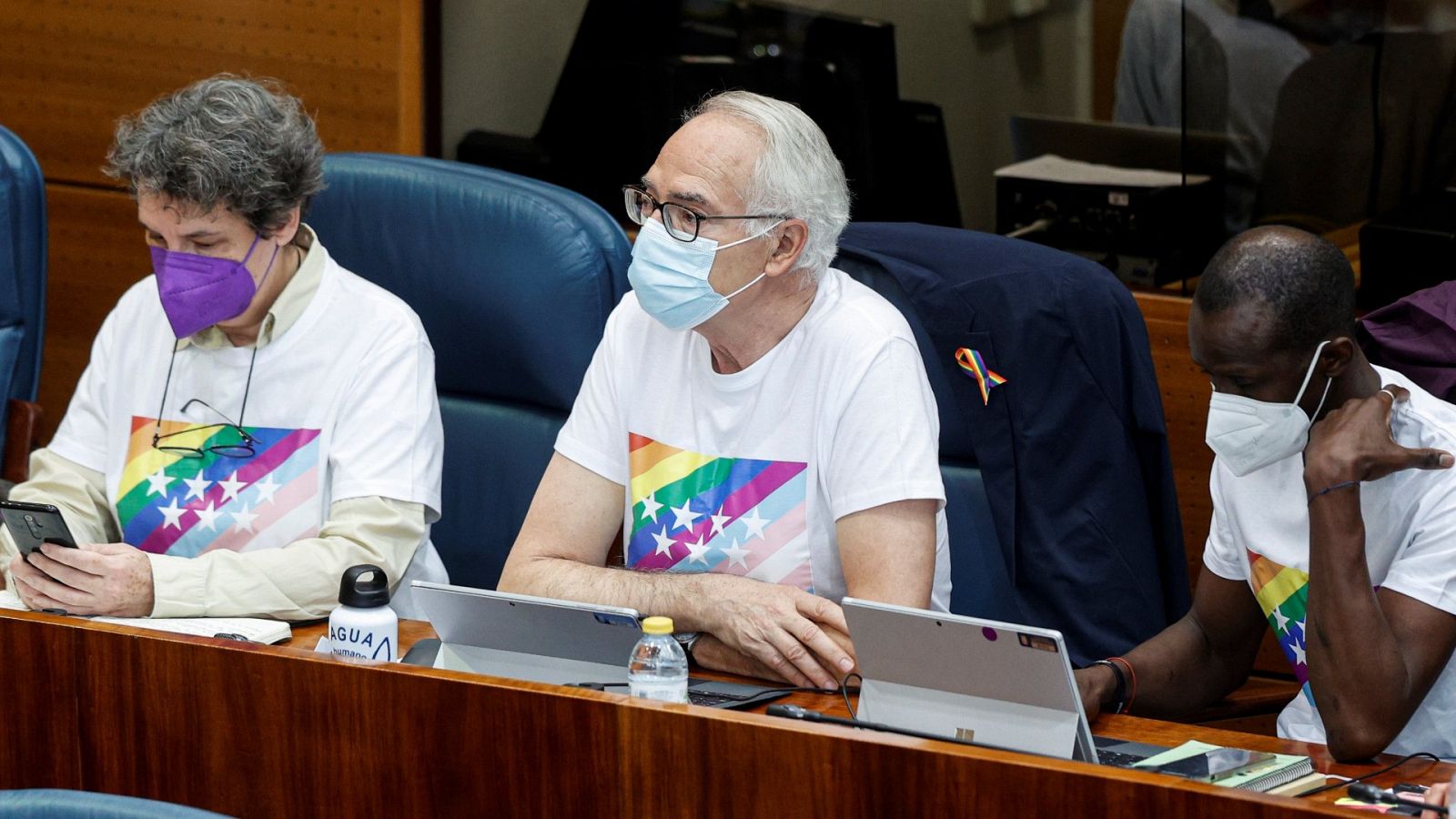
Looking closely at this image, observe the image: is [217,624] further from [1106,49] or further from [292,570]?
[1106,49]

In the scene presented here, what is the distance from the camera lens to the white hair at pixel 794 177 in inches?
80.3

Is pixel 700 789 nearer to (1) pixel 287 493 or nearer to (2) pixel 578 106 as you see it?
(1) pixel 287 493

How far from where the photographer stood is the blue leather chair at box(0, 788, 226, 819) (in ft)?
3.92

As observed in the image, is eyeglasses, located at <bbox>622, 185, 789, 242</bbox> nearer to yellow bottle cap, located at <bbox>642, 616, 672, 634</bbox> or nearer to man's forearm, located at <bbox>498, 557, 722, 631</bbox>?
man's forearm, located at <bbox>498, 557, 722, 631</bbox>

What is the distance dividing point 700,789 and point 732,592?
0.51 m

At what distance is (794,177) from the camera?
206cm

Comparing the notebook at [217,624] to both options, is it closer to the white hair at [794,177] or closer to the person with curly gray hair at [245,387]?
the person with curly gray hair at [245,387]

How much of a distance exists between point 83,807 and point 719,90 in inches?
94.0

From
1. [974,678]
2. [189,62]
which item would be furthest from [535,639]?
[189,62]

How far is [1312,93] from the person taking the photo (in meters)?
2.83

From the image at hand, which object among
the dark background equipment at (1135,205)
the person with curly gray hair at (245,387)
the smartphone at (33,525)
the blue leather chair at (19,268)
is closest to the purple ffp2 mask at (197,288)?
the person with curly gray hair at (245,387)

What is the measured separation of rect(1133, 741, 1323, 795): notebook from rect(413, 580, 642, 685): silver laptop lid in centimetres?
52

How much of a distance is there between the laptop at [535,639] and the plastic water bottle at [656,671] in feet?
0.10

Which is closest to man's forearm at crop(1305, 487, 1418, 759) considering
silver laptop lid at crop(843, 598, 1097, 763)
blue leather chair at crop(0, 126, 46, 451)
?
silver laptop lid at crop(843, 598, 1097, 763)
